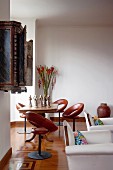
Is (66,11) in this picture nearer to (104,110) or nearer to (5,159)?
(104,110)

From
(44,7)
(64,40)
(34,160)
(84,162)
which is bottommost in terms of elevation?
(34,160)

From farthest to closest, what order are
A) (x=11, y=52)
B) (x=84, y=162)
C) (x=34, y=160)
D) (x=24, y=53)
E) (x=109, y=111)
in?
(x=109, y=111) → (x=34, y=160) → (x=24, y=53) → (x=11, y=52) → (x=84, y=162)

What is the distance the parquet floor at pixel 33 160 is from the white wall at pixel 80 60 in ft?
7.63

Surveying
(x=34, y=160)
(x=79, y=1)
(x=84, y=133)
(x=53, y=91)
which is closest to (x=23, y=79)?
(x=84, y=133)

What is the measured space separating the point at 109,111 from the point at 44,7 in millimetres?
3765

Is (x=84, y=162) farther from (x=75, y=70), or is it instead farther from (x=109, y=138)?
(x=75, y=70)

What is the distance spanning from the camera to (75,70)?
8172mm

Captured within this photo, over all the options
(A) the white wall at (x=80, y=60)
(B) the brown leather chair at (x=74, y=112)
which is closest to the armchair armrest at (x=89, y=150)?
(B) the brown leather chair at (x=74, y=112)

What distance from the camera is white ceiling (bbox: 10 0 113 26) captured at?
5.82m

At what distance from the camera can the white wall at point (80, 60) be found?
26.7 ft

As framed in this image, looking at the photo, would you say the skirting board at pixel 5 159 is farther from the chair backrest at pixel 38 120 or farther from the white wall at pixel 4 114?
the chair backrest at pixel 38 120

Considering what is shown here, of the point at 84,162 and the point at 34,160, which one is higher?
the point at 84,162

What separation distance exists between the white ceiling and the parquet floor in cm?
322

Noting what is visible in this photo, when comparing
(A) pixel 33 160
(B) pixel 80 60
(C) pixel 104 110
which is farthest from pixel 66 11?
(A) pixel 33 160
